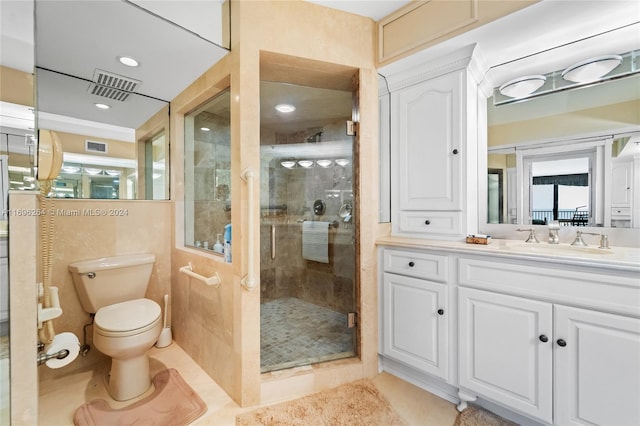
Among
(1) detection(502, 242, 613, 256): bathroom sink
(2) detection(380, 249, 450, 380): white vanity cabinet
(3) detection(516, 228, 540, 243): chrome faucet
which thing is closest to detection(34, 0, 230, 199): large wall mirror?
(2) detection(380, 249, 450, 380): white vanity cabinet

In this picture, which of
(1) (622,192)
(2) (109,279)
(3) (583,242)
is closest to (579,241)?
(3) (583,242)

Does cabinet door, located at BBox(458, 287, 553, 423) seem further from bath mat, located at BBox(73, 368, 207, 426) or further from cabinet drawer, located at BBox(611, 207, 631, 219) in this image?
bath mat, located at BBox(73, 368, 207, 426)

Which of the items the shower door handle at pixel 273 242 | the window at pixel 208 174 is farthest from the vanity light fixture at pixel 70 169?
the shower door handle at pixel 273 242

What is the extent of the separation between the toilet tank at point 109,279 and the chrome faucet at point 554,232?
271 centimetres

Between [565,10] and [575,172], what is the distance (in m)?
0.88

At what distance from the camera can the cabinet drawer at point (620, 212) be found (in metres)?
1.46

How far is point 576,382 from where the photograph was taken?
3.93 ft

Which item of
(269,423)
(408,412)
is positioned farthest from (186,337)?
(408,412)

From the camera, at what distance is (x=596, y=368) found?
1151 mm

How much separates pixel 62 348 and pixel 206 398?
790 millimetres

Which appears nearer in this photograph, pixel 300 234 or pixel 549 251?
pixel 549 251

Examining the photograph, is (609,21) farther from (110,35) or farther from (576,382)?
(110,35)

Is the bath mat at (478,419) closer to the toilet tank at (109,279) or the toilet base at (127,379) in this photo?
the toilet base at (127,379)

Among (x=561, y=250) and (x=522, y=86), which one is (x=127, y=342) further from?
(x=522, y=86)
